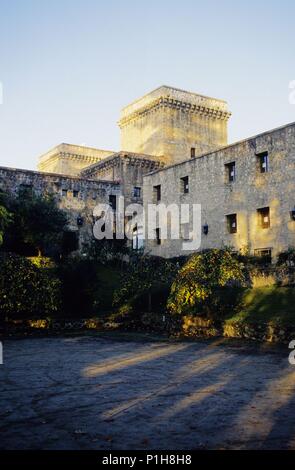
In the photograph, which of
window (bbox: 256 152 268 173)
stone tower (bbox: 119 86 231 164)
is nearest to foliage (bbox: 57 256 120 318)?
window (bbox: 256 152 268 173)

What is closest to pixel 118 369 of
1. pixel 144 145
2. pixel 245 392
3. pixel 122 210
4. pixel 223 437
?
pixel 245 392

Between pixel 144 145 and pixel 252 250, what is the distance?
72.1 ft

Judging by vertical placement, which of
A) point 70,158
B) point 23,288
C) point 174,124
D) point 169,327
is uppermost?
point 174,124

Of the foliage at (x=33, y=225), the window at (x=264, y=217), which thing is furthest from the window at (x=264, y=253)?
the foliage at (x=33, y=225)

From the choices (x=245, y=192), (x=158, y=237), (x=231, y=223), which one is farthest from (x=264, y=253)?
(x=158, y=237)

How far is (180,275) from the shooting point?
54.9 ft

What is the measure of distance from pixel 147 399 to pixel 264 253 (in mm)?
20691

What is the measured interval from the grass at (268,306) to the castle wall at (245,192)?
319 inches

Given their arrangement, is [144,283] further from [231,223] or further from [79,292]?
[231,223]

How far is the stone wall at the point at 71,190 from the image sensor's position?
115 feet

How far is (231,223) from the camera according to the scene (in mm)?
29000

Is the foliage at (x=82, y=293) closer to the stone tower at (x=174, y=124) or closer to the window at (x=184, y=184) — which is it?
the window at (x=184, y=184)

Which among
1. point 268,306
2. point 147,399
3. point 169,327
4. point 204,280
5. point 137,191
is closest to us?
point 147,399
